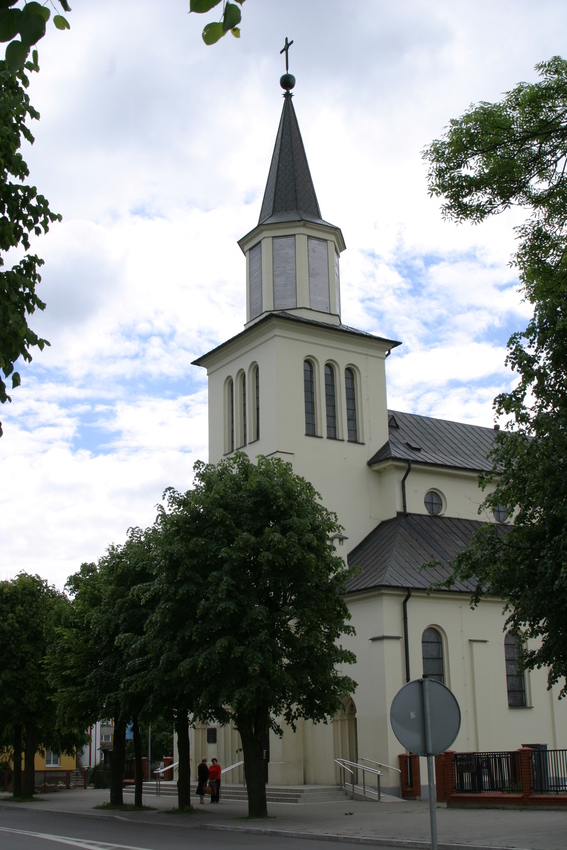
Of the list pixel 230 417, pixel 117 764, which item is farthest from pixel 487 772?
pixel 230 417

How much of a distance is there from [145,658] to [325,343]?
17.0 metres

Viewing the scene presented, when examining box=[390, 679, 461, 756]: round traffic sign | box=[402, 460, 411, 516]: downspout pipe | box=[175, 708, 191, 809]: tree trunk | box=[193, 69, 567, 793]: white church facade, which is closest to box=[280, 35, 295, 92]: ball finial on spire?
box=[193, 69, 567, 793]: white church facade

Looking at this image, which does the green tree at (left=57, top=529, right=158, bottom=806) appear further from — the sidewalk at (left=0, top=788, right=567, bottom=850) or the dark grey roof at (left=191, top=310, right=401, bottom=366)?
the dark grey roof at (left=191, top=310, right=401, bottom=366)

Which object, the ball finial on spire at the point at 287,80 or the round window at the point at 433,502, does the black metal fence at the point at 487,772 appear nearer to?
the round window at the point at 433,502

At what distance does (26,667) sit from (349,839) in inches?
757

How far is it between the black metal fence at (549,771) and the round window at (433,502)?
48.5 feet

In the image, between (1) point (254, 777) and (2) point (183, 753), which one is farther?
(2) point (183, 753)

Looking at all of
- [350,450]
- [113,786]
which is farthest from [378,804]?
[350,450]

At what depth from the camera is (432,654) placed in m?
30.8

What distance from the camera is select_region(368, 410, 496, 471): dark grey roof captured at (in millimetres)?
36500

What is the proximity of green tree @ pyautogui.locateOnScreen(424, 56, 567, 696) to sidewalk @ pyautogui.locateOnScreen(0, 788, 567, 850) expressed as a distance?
10.4 ft

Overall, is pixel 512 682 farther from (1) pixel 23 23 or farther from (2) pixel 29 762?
(1) pixel 23 23

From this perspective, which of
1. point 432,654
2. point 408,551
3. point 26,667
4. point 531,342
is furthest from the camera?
point 26,667

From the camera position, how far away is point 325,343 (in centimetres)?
3638
